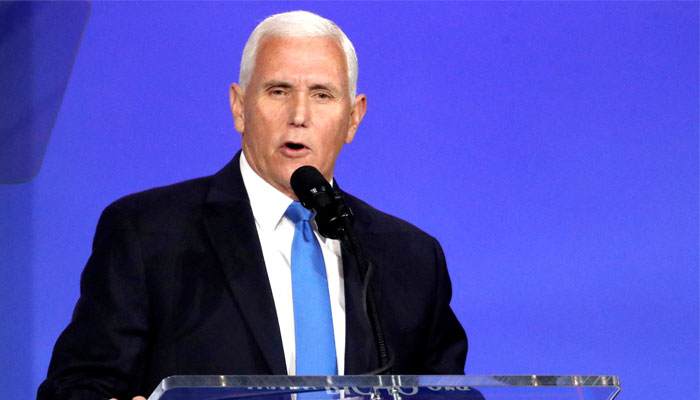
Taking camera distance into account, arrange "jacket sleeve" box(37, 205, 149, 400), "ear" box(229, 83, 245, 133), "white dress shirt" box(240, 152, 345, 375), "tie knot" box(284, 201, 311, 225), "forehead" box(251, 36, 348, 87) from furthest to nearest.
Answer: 1. "ear" box(229, 83, 245, 133)
2. "forehead" box(251, 36, 348, 87)
3. "tie knot" box(284, 201, 311, 225)
4. "white dress shirt" box(240, 152, 345, 375)
5. "jacket sleeve" box(37, 205, 149, 400)

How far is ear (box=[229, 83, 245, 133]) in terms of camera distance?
7.53 ft

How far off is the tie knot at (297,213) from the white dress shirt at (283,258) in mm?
14

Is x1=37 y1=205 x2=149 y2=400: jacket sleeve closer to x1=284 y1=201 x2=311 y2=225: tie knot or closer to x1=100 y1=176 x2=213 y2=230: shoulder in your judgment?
x1=100 y1=176 x2=213 y2=230: shoulder

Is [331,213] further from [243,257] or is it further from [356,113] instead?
[356,113]

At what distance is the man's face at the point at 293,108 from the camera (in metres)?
2.15

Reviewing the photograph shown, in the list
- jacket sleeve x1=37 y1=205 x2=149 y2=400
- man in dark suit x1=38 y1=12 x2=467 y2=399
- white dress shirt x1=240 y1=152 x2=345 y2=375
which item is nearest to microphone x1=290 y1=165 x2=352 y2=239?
man in dark suit x1=38 y1=12 x2=467 y2=399

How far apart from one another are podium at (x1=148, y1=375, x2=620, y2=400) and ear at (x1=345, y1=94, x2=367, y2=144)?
1183 millimetres

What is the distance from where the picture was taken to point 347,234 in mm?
1615

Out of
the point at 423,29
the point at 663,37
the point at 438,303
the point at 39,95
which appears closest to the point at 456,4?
the point at 423,29

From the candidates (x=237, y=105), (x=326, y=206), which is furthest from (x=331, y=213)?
(x=237, y=105)

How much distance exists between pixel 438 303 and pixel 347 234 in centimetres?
66

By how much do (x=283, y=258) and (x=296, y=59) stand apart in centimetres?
48

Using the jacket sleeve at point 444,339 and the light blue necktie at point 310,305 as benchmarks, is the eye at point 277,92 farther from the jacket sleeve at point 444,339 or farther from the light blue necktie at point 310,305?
the jacket sleeve at point 444,339

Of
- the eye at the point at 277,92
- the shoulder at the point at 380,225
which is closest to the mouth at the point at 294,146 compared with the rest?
the eye at the point at 277,92
